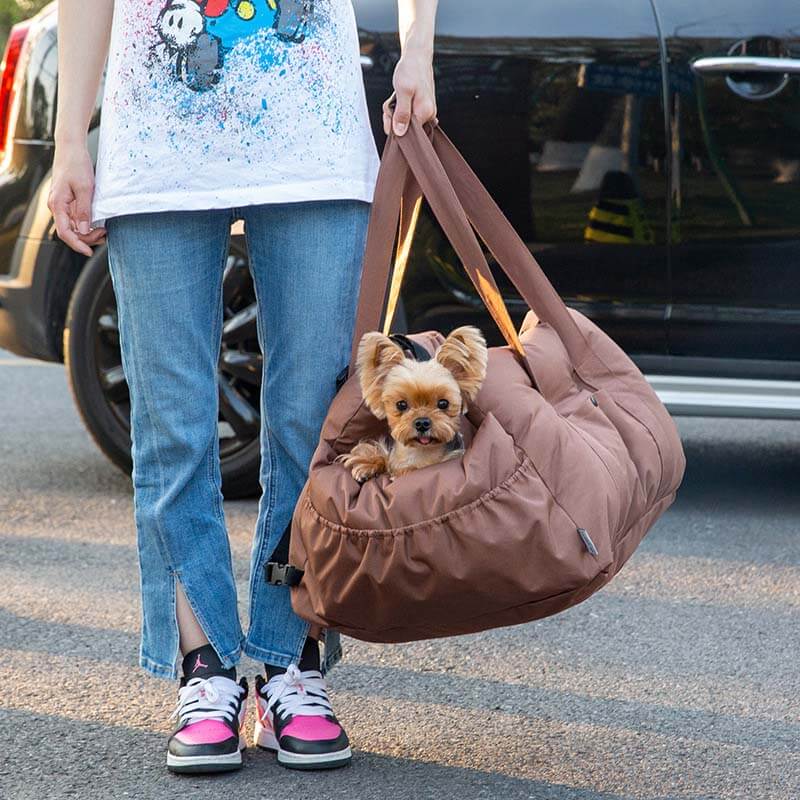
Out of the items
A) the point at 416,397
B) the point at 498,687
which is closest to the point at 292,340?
the point at 416,397

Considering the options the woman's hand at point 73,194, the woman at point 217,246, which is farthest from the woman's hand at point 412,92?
the woman's hand at point 73,194

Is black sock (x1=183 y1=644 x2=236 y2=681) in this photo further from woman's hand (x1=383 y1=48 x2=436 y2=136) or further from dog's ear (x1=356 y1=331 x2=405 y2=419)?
woman's hand (x1=383 y1=48 x2=436 y2=136)

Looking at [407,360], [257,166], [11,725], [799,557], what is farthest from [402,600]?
[799,557]

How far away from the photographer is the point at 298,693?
8.41ft

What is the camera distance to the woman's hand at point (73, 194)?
7.89ft

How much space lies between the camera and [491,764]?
255cm

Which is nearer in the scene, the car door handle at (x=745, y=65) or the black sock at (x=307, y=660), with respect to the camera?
the black sock at (x=307, y=660)

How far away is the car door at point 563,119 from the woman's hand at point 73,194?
1623mm

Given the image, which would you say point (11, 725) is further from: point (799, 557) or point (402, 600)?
point (799, 557)

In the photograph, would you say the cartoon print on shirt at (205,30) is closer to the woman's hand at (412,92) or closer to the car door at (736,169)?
the woman's hand at (412,92)

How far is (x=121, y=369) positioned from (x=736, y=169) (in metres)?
1.86

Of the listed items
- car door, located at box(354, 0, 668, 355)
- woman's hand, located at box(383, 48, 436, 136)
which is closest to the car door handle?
car door, located at box(354, 0, 668, 355)

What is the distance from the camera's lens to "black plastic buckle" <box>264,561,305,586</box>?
2424 millimetres

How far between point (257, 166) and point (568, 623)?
145 cm
